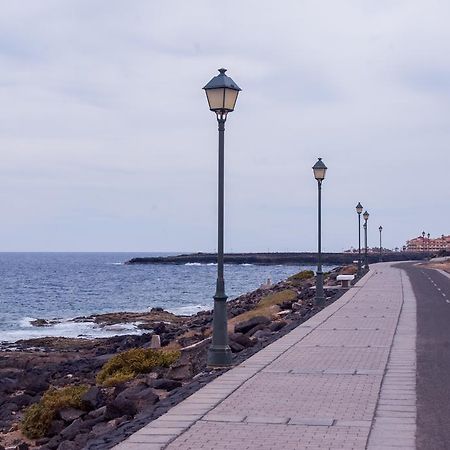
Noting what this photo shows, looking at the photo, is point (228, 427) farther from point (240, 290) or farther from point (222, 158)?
point (240, 290)

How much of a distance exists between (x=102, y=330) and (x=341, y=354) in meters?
31.2

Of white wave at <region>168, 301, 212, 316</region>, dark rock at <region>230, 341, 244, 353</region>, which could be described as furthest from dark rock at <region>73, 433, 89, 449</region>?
white wave at <region>168, 301, 212, 316</region>

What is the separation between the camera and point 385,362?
46.4 feet

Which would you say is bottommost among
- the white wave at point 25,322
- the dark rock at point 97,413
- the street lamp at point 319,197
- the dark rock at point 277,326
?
the white wave at point 25,322

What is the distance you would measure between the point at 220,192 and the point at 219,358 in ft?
8.81

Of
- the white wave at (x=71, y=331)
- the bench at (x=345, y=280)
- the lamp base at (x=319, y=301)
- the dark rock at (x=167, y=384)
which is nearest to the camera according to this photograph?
the dark rock at (x=167, y=384)

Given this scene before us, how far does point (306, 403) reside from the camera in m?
10.4

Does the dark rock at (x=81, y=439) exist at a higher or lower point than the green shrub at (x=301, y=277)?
lower

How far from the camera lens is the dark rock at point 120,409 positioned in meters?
11.3

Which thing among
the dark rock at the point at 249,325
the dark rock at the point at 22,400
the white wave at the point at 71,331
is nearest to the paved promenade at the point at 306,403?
the dark rock at the point at 249,325

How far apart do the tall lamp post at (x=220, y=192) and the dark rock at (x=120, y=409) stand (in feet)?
8.64

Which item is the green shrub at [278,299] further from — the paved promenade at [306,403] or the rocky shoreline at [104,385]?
the paved promenade at [306,403]

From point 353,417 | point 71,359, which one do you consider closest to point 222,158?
point 353,417

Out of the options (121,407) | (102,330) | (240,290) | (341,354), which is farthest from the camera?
(240,290)
